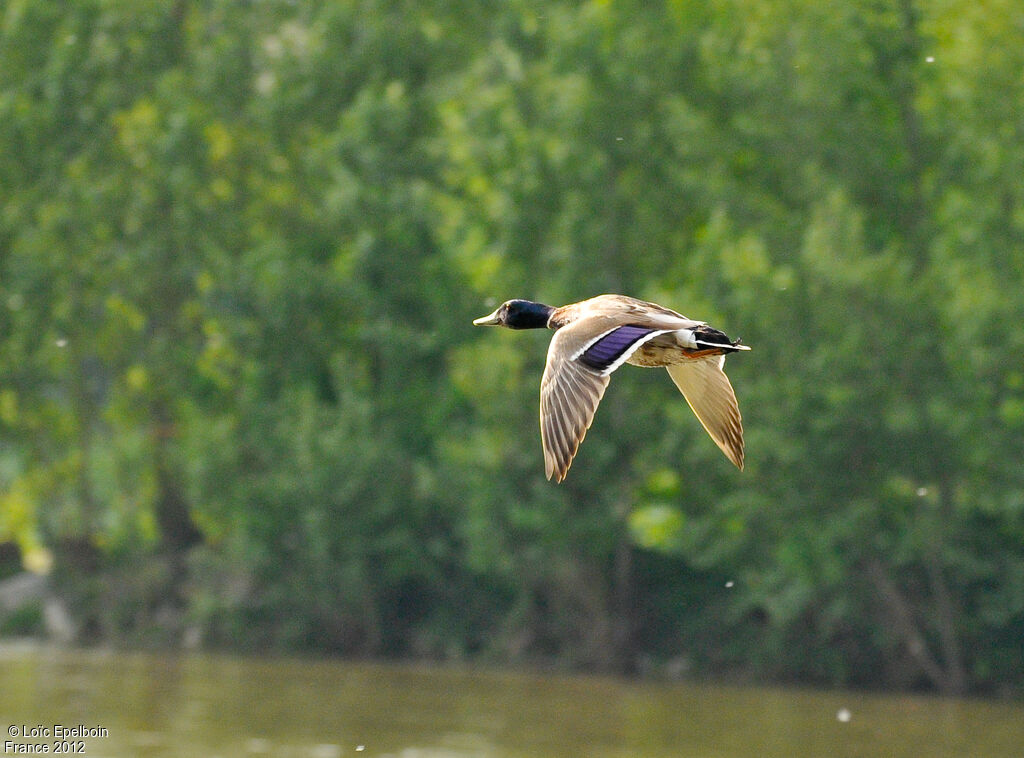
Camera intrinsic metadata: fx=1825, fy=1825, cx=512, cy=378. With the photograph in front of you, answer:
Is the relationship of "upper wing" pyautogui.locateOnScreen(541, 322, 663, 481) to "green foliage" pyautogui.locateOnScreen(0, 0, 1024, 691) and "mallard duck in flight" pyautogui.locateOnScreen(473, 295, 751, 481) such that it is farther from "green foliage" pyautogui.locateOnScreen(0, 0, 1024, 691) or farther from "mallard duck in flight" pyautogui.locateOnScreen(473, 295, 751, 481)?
"green foliage" pyautogui.locateOnScreen(0, 0, 1024, 691)

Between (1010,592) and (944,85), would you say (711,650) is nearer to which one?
(1010,592)

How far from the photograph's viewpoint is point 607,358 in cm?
1033

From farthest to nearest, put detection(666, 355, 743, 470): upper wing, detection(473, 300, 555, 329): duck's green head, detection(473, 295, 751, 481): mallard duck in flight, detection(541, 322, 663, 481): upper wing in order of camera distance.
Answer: detection(666, 355, 743, 470): upper wing < detection(473, 300, 555, 329): duck's green head < detection(473, 295, 751, 481): mallard duck in flight < detection(541, 322, 663, 481): upper wing

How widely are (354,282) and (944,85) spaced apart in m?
10.2

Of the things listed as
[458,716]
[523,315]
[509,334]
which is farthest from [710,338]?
[509,334]

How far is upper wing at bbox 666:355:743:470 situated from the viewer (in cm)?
1265

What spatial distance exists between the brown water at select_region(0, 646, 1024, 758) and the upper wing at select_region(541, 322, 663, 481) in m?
9.86

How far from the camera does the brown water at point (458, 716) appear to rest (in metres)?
20.1

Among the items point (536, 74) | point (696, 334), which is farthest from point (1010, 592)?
point (696, 334)

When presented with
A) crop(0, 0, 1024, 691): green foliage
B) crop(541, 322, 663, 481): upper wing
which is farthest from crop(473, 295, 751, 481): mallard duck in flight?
crop(0, 0, 1024, 691): green foliage

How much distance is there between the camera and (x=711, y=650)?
90.9ft

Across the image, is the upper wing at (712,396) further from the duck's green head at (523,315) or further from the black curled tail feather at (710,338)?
the black curled tail feather at (710,338)

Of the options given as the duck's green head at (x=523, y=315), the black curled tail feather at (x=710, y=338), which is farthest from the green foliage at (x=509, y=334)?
the black curled tail feather at (x=710, y=338)

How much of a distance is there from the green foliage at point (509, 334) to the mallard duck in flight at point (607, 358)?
39.7 feet
